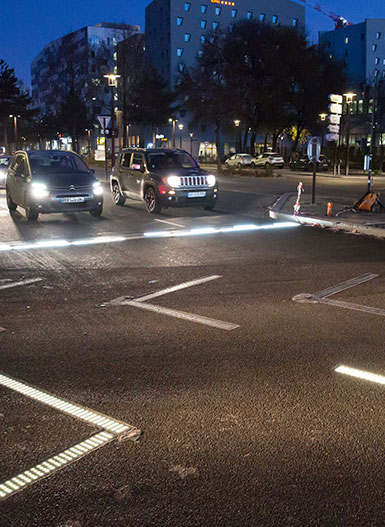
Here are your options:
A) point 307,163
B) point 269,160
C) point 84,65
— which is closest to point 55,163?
point 307,163

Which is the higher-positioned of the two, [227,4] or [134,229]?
[227,4]

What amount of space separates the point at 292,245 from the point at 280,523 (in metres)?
9.19

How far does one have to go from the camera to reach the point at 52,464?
3467mm

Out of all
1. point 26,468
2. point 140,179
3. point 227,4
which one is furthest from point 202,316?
point 227,4

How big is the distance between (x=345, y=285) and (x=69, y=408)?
16.1 feet

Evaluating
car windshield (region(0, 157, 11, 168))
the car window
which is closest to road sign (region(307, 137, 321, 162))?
the car window

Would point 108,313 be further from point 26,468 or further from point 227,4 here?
point 227,4

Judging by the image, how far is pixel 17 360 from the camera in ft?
17.2

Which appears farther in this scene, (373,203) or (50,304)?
(373,203)

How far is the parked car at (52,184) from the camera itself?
1473 cm

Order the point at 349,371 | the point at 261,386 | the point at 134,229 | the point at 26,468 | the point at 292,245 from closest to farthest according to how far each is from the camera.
→ 1. the point at 26,468
2. the point at 261,386
3. the point at 349,371
4. the point at 292,245
5. the point at 134,229

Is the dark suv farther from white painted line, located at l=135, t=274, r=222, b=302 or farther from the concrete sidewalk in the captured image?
white painted line, located at l=135, t=274, r=222, b=302

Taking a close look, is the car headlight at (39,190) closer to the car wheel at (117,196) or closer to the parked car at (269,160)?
the car wheel at (117,196)

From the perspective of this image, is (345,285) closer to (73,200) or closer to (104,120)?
(73,200)
